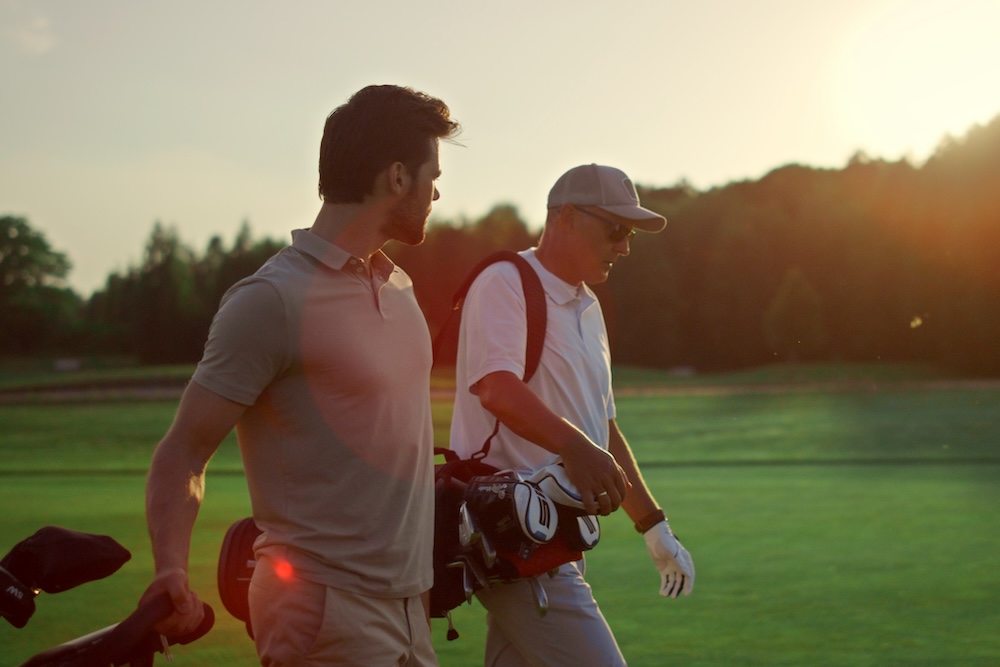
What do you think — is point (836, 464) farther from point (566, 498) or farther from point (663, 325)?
point (663, 325)

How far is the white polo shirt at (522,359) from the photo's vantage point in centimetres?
407

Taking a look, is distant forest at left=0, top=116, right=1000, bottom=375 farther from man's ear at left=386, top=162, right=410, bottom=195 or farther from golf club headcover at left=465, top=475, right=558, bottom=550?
man's ear at left=386, top=162, right=410, bottom=195

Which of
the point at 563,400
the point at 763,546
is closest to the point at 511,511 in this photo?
the point at 563,400

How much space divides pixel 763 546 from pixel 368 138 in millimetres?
7176

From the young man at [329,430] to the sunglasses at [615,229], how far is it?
1350 millimetres

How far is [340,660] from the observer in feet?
9.81

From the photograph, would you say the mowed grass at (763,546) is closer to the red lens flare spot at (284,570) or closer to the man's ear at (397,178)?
the red lens flare spot at (284,570)

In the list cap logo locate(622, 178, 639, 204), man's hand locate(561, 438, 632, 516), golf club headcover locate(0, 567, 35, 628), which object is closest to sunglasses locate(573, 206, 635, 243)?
cap logo locate(622, 178, 639, 204)

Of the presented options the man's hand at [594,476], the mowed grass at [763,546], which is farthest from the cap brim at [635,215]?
the mowed grass at [763,546]

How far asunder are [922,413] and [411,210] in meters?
25.2

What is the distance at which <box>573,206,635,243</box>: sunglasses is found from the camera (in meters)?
4.40

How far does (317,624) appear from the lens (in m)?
2.94

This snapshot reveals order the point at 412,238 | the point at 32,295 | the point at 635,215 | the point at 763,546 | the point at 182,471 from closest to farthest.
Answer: the point at 182,471, the point at 412,238, the point at 635,215, the point at 763,546, the point at 32,295

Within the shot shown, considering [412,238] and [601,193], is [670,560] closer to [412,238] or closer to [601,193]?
[601,193]
